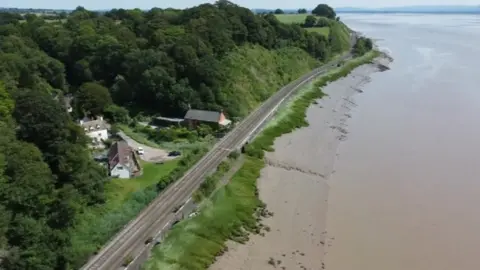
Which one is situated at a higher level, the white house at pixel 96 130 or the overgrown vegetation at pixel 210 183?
the white house at pixel 96 130

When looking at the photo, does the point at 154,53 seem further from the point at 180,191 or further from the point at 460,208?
→ the point at 460,208

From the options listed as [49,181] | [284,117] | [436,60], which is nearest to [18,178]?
[49,181]

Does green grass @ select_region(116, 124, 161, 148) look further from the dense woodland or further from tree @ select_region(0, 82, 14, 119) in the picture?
tree @ select_region(0, 82, 14, 119)

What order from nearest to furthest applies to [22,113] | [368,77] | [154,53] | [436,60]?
[22,113] → [154,53] → [368,77] → [436,60]

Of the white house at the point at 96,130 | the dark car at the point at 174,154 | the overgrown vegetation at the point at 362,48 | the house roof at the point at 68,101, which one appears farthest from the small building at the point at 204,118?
the overgrown vegetation at the point at 362,48

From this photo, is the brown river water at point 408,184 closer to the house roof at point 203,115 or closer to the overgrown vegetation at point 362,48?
the house roof at point 203,115

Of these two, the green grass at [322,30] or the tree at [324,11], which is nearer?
the green grass at [322,30]
